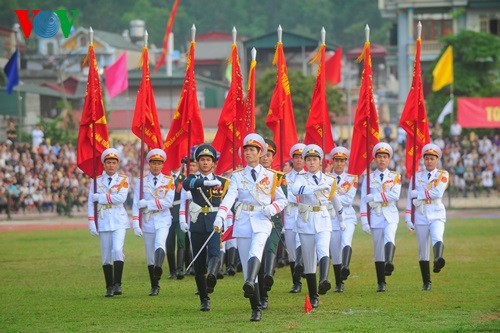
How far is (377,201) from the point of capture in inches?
883

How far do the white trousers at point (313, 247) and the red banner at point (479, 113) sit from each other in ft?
117

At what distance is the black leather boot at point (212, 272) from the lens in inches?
742

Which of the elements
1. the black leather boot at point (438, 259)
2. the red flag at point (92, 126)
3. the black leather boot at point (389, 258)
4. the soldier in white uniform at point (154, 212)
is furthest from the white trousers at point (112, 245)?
the black leather boot at point (438, 259)

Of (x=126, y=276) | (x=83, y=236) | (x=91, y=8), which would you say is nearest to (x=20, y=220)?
(x=83, y=236)

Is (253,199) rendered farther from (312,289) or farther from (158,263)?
(158,263)

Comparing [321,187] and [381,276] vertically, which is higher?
[321,187]

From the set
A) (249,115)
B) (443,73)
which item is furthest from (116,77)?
(249,115)

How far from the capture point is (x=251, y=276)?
18.0 m

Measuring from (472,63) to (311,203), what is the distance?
51.3 metres

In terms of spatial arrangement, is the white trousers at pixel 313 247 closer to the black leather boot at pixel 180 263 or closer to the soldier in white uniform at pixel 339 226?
the soldier in white uniform at pixel 339 226

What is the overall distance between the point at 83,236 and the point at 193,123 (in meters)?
14.1

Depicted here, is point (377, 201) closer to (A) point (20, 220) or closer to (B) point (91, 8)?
(A) point (20, 220)

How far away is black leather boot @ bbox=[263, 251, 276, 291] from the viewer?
1923 cm

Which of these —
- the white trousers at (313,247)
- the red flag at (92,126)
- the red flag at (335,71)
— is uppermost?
the red flag at (335,71)
